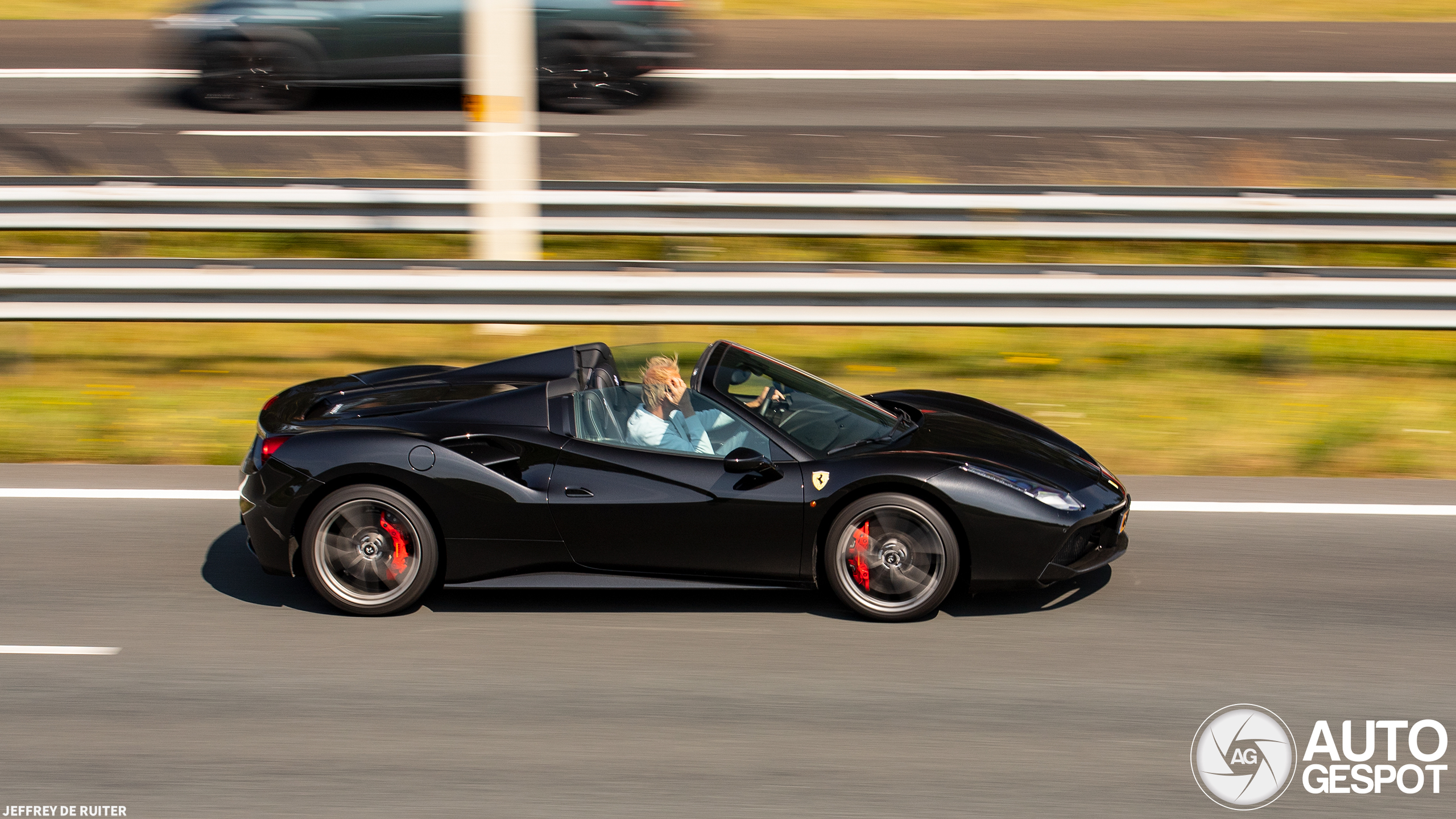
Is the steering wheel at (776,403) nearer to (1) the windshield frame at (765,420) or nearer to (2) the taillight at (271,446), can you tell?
(1) the windshield frame at (765,420)

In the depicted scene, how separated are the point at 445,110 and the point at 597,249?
405 cm

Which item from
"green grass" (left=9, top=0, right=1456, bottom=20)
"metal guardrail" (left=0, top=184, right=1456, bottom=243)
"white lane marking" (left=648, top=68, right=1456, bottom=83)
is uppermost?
"green grass" (left=9, top=0, right=1456, bottom=20)

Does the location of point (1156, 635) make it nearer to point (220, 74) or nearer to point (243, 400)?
point (243, 400)

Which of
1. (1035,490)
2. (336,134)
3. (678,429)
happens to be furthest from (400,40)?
(1035,490)

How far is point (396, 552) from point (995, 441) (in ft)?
8.29

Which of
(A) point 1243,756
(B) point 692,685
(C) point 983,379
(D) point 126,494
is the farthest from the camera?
(C) point 983,379

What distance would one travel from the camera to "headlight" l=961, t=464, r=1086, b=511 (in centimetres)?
528

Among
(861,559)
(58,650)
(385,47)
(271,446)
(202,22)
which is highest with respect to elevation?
(202,22)

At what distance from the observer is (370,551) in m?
5.44

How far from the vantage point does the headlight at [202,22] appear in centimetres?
1288

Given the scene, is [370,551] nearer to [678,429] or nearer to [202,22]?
[678,429]

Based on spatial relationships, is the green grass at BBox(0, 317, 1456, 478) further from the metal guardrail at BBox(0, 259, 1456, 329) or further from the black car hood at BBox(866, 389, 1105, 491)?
the black car hood at BBox(866, 389, 1105, 491)

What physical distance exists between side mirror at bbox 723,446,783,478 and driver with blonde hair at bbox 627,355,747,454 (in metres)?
0.11

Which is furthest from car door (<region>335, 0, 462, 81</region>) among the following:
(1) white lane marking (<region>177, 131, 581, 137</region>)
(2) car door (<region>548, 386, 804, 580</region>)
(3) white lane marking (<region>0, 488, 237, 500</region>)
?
(2) car door (<region>548, 386, 804, 580</region>)
